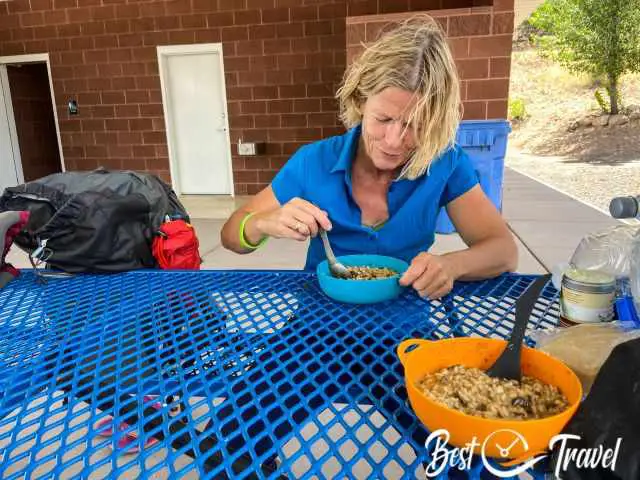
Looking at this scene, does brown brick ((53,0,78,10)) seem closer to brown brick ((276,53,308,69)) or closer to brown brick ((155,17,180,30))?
brown brick ((155,17,180,30))

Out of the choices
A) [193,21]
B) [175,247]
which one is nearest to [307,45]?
[193,21]

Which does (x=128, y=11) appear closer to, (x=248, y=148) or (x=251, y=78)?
(x=251, y=78)

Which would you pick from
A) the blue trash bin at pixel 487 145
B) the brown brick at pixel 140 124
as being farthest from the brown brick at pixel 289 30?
the blue trash bin at pixel 487 145

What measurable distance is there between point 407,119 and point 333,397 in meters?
0.71

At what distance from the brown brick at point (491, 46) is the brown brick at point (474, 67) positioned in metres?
0.06

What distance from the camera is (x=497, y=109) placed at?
4.18m

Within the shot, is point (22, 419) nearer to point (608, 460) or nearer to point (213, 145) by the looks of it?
point (608, 460)

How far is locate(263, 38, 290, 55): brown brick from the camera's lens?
5.83 meters

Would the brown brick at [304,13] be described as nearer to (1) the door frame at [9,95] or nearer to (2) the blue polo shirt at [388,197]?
(1) the door frame at [9,95]

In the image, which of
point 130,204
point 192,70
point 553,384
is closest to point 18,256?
point 130,204

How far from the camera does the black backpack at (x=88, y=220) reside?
1278 millimetres

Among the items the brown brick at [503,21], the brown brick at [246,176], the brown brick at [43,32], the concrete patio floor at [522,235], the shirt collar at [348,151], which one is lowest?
the concrete patio floor at [522,235]

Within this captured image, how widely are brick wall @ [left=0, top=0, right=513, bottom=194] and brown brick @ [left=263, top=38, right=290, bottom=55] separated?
0.5 inches

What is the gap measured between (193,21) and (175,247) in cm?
540
